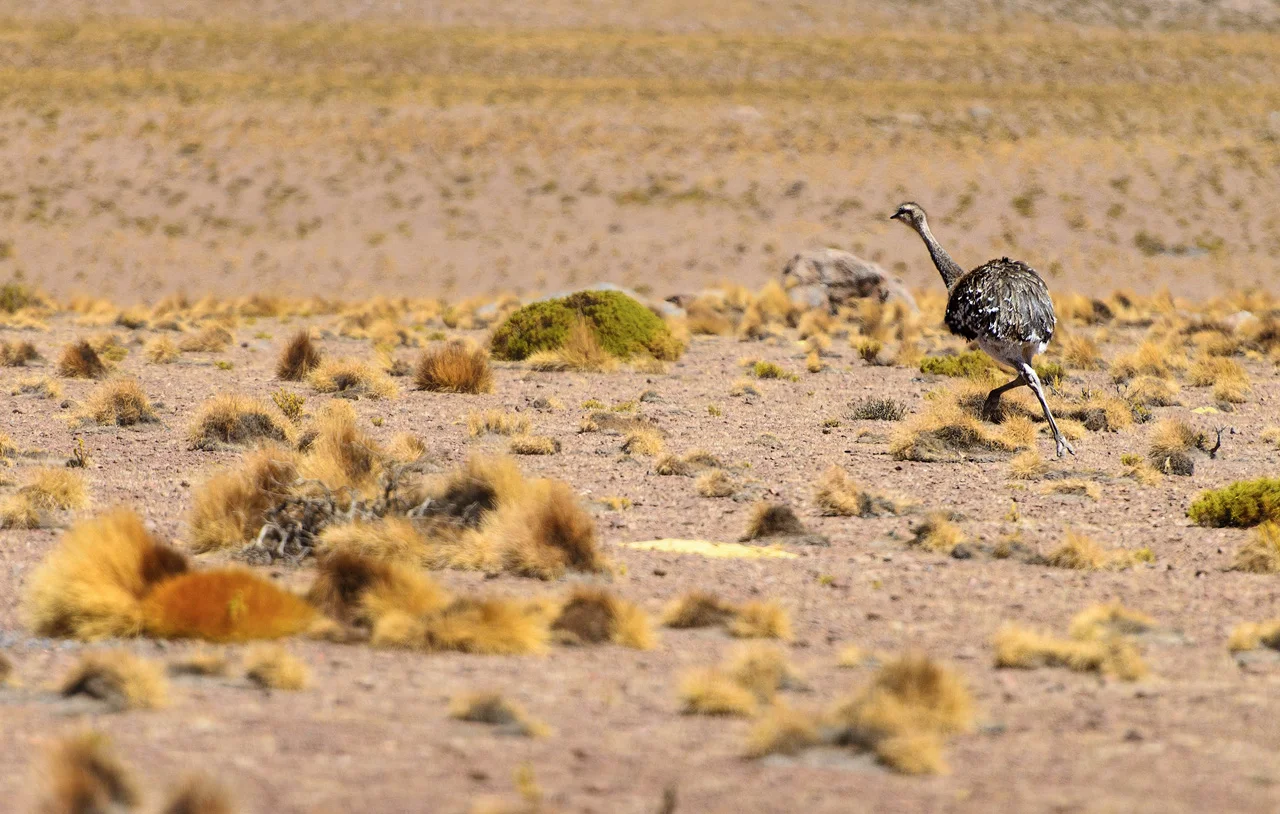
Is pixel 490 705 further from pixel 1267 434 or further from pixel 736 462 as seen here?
pixel 1267 434

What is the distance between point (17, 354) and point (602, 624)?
16518 mm

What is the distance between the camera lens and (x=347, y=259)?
164 ft

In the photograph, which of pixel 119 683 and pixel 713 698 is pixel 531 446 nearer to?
pixel 713 698

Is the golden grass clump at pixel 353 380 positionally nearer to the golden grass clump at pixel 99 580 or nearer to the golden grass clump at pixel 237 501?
the golden grass clump at pixel 237 501

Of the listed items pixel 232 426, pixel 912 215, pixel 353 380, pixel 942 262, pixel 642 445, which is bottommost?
pixel 353 380

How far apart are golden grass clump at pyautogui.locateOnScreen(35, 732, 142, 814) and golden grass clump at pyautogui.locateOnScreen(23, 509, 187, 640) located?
233cm

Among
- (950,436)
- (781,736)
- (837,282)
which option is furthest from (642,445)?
(837,282)

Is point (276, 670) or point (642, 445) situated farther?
point (642, 445)

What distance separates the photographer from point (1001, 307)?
13.4 metres

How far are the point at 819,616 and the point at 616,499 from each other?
10.8ft

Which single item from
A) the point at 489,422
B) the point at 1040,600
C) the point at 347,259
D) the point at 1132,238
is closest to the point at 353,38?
the point at 347,259

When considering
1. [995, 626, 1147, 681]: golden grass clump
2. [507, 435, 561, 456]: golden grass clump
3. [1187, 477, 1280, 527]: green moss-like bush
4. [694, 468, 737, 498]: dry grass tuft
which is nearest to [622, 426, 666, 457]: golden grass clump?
[507, 435, 561, 456]: golden grass clump

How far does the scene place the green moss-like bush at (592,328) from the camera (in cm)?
2219

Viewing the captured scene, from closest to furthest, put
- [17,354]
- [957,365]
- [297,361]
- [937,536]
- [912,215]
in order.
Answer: [937,536]
[912,215]
[297,361]
[957,365]
[17,354]
